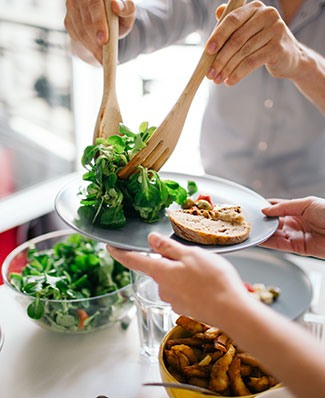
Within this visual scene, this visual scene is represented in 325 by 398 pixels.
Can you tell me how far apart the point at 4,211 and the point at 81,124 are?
2.41 ft

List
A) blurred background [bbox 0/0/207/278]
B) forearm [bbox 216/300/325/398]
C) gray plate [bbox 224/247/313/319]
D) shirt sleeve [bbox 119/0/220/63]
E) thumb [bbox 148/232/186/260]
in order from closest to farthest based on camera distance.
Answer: forearm [bbox 216/300/325/398] < thumb [bbox 148/232/186/260] < gray plate [bbox 224/247/313/319] < shirt sleeve [bbox 119/0/220/63] < blurred background [bbox 0/0/207/278]

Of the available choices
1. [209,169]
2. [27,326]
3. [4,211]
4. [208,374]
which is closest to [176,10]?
[209,169]

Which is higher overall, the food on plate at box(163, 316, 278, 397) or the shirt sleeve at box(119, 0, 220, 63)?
the shirt sleeve at box(119, 0, 220, 63)

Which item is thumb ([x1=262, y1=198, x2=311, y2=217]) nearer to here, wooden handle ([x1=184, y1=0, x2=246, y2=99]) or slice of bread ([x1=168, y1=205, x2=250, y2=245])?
slice of bread ([x1=168, y1=205, x2=250, y2=245])

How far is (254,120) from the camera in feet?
5.13

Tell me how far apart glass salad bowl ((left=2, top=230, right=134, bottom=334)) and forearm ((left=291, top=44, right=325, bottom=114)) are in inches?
22.9

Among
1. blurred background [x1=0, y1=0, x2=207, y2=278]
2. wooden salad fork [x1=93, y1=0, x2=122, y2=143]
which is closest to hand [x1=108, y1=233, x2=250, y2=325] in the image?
wooden salad fork [x1=93, y1=0, x2=122, y2=143]

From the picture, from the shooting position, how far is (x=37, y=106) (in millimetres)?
2801

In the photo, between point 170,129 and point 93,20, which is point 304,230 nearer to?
point 170,129

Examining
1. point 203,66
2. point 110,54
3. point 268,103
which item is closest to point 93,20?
point 110,54

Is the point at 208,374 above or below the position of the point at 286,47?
below

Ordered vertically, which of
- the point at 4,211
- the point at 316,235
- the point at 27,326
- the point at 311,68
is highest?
the point at 311,68

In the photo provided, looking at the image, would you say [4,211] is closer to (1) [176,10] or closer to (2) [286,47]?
(1) [176,10]

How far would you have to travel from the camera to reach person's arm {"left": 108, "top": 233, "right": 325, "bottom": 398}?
0.60 metres
